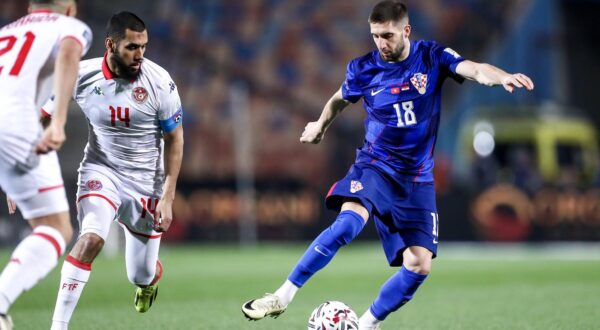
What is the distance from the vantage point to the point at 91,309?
28.8ft

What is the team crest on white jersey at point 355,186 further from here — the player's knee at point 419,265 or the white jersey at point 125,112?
the white jersey at point 125,112

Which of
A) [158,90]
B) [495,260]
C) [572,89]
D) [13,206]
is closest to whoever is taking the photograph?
[13,206]

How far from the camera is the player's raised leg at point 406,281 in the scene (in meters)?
6.36

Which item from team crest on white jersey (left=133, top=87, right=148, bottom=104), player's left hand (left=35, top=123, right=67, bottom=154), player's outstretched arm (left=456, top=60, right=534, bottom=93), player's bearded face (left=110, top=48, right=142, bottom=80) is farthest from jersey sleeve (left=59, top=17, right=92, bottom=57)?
player's outstretched arm (left=456, top=60, right=534, bottom=93)

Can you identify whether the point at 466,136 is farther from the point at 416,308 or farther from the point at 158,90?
the point at 158,90

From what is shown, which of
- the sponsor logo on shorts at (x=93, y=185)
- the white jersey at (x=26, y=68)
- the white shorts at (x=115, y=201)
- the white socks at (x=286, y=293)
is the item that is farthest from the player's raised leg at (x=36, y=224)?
the white socks at (x=286, y=293)

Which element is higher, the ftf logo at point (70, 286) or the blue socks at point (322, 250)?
the blue socks at point (322, 250)

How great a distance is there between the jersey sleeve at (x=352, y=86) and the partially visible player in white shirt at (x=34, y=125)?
2094 mm

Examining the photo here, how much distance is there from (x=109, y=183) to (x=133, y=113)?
513 millimetres

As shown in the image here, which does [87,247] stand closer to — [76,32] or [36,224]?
[36,224]

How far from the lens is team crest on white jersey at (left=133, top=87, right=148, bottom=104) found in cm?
636

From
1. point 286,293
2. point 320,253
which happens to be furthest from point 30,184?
point 320,253

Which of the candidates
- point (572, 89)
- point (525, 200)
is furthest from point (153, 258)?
point (572, 89)

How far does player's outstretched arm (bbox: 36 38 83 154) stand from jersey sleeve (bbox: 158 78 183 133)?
1381 millimetres
